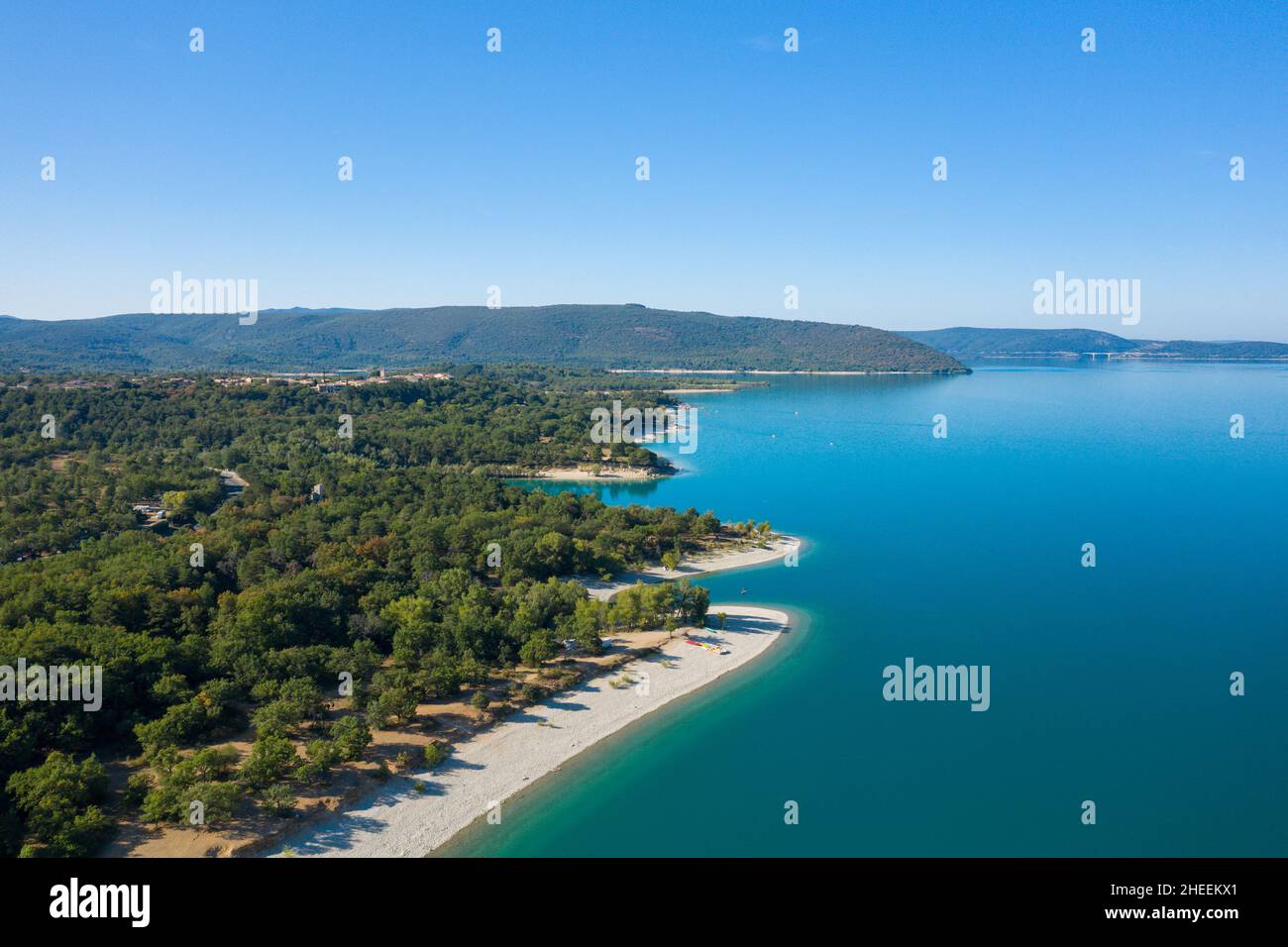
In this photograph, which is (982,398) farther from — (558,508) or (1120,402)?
(558,508)

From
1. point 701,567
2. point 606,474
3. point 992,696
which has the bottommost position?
point 992,696

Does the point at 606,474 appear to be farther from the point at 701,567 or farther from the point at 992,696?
the point at 992,696

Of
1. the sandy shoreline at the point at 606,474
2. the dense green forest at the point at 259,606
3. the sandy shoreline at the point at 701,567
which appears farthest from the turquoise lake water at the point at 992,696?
A: the dense green forest at the point at 259,606

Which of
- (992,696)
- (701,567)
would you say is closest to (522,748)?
(992,696)

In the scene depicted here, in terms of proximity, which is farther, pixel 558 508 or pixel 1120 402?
pixel 1120 402

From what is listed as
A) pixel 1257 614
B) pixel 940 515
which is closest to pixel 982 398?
pixel 940 515

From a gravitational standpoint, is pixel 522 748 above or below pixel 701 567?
below

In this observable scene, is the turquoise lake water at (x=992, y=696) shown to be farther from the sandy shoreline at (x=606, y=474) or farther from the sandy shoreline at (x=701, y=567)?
the sandy shoreline at (x=606, y=474)
